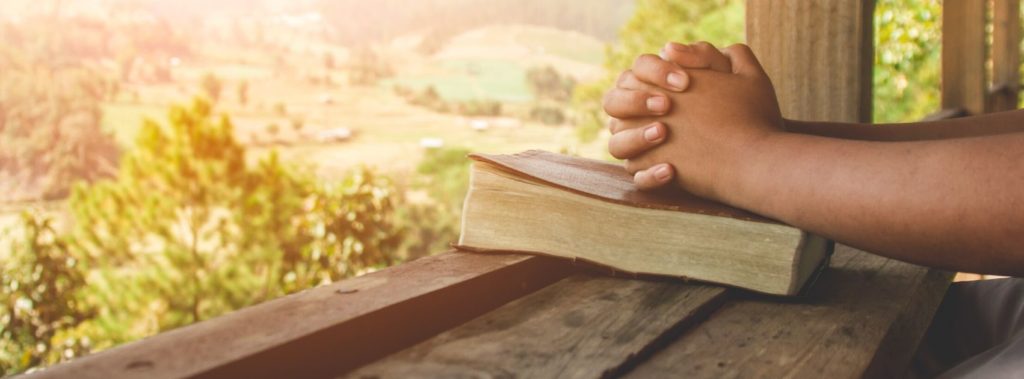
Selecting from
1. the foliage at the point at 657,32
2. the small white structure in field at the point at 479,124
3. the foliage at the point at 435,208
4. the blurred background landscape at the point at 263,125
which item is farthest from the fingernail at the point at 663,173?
the small white structure in field at the point at 479,124

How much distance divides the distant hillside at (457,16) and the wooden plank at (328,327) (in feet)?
59.0

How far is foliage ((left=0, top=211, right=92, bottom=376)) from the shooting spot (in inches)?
318

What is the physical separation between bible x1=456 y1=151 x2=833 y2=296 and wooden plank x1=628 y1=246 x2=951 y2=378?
0.02m

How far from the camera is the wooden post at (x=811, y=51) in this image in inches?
44.5

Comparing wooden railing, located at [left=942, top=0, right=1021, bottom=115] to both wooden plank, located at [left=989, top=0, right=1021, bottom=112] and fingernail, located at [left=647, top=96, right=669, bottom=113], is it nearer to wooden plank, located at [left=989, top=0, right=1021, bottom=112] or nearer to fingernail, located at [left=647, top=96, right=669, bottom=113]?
wooden plank, located at [left=989, top=0, right=1021, bottom=112]

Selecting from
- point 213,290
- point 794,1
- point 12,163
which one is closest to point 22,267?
point 213,290

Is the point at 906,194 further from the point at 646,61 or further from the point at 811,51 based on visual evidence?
the point at 811,51

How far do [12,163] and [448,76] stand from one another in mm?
7909

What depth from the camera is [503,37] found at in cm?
1900

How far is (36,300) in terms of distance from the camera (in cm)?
878

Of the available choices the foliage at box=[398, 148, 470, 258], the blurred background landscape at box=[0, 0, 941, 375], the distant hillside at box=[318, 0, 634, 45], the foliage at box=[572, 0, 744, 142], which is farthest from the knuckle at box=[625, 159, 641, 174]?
the distant hillside at box=[318, 0, 634, 45]

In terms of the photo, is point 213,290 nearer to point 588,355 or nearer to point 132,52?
point 132,52

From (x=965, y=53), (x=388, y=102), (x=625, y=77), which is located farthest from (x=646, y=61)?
(x=388, y=102)

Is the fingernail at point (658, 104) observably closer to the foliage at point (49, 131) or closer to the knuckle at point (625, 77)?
the knuckle at point (625, 77)
